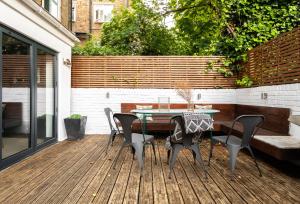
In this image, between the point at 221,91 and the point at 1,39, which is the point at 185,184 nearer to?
the point at 1,39

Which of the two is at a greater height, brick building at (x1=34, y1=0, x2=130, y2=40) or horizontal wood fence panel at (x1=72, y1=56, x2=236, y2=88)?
brick building at (x1=34, y1=0, x2=130, y2=40)

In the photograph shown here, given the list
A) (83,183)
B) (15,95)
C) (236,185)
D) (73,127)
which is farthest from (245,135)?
(73,127)

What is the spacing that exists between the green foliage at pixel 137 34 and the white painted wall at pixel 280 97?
16.1 ft

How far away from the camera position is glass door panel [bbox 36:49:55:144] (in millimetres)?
5781

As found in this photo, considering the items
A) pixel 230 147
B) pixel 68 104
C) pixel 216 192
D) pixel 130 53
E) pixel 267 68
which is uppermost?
pixel 130 53

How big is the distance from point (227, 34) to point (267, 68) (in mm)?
3128

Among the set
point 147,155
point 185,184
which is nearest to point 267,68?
point 147,155

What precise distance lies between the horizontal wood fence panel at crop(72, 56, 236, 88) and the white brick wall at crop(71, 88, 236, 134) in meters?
0.14

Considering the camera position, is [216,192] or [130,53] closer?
[216,192]

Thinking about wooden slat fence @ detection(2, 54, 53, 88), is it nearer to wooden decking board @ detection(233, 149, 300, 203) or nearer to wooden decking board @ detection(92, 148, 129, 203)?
wooden decking board @ detection(92, 148, 129, 203)

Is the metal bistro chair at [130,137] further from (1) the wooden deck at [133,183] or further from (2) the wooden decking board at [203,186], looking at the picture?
(2) the wooden decking board at [203,186]

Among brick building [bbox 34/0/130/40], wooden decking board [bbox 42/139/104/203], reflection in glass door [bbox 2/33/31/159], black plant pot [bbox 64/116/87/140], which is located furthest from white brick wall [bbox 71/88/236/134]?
brick building [bbox 34/0/130/40]

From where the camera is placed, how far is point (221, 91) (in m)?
8.19

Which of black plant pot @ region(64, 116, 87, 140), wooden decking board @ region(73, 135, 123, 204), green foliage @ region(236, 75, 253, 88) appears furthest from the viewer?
black plant pot @ region(64, 116, 87, 140)
